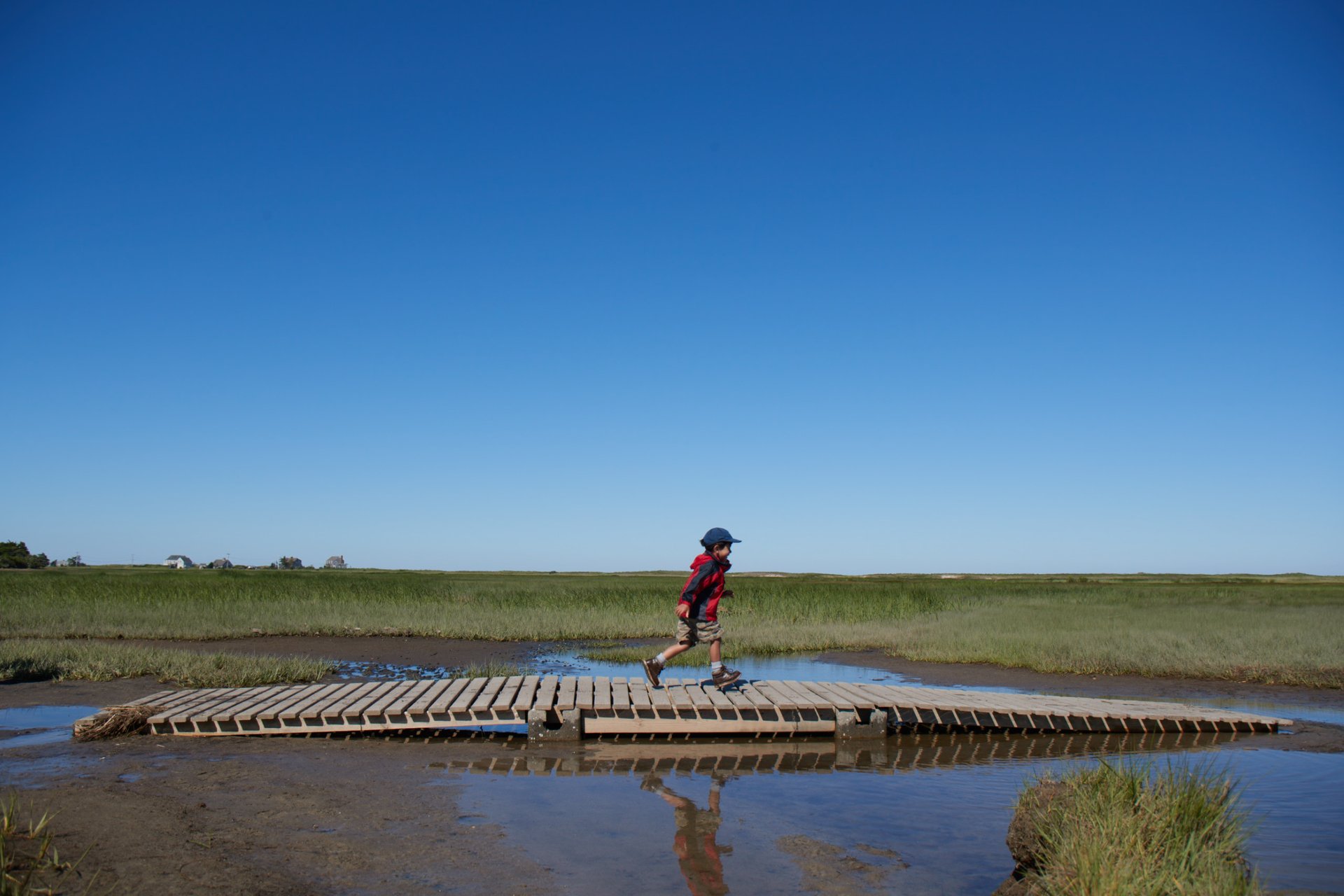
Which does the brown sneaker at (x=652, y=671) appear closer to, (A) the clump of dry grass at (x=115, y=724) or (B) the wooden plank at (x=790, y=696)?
(B) the wooden plank at (x=790, y=696)

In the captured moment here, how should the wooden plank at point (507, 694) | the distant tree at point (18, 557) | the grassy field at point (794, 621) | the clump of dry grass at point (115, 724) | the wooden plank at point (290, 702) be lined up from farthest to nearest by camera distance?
1. the distant tree at point (18, 557)
2. the grassy field at point (794, 621)
3. the wooden plank at point (507, 694)
4. the wooden plank at point (290, 702)
5. the clump of dry grass at point (115, 724)

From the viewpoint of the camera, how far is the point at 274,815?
7.11m

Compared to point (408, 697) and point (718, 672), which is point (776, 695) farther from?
point (408, 697)

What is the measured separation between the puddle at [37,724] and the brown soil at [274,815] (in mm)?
482

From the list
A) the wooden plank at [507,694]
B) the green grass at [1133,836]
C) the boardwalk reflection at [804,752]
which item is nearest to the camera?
the green grass at [1133,836]

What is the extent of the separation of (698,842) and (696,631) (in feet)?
14.0

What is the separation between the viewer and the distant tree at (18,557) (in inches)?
3354

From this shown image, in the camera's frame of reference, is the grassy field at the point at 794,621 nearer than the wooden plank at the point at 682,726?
No

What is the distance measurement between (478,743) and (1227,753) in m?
8.22

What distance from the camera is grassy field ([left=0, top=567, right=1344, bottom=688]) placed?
58.3 ft

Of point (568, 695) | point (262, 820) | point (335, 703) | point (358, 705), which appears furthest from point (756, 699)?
point (262, 820)

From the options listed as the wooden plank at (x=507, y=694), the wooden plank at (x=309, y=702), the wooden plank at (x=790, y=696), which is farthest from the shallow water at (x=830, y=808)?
the wooden plank at (x=309, y=702)

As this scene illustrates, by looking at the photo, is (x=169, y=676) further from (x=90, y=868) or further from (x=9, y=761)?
(x=90, y=868)

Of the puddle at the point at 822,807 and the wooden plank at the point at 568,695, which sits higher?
the wooden plank at the point at 568,695
